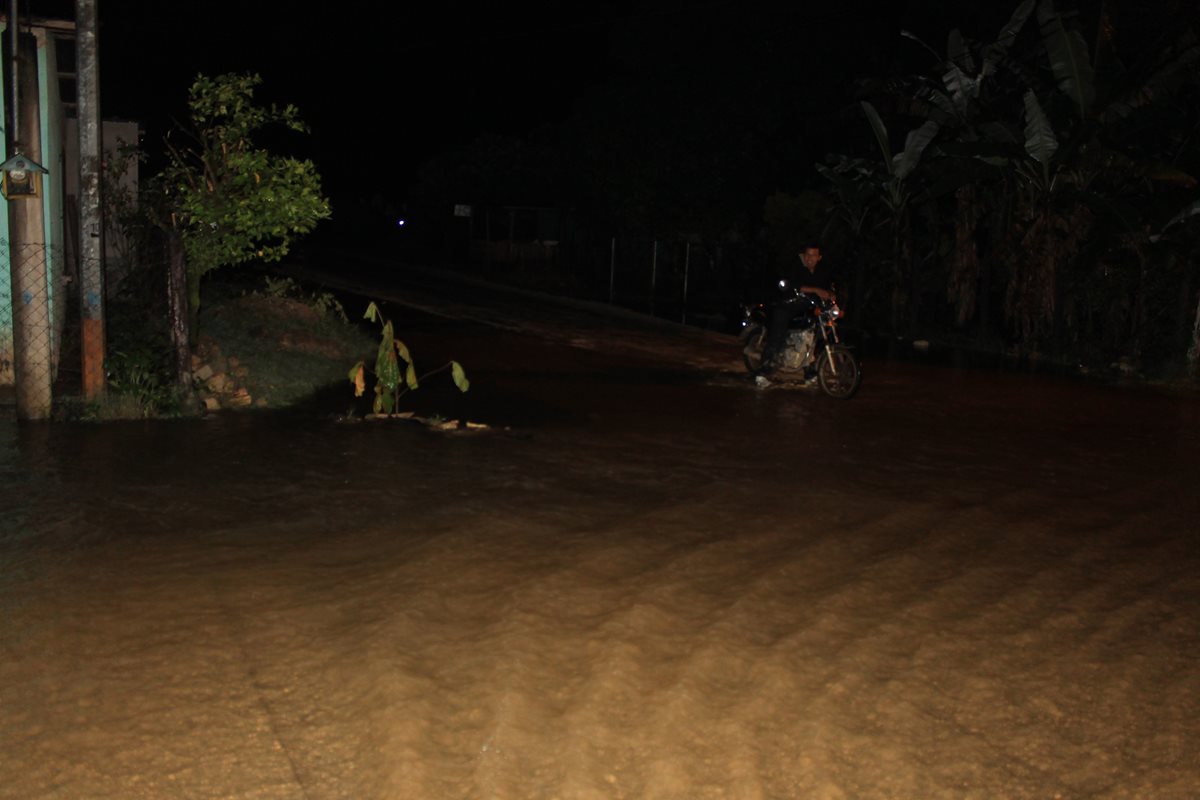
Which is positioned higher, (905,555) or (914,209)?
(914,209)

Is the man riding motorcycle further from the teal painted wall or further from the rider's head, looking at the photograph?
the teal painted wall

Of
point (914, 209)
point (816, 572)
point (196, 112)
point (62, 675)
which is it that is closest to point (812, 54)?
point (914, 209)

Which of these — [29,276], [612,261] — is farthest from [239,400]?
[612,261]

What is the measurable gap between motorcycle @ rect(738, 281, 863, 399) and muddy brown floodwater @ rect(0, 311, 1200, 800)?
2793mm

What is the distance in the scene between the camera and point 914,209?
2450 centimetres

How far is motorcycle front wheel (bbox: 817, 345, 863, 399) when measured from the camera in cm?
1404

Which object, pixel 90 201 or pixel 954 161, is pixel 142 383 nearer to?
pixel 90 201

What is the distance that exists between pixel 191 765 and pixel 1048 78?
1918 centimetres

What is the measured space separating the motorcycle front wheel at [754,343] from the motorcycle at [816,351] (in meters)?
0.07

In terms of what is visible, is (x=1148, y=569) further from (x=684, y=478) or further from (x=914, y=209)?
(x=914, y=209)

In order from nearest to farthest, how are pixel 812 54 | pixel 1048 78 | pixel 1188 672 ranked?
pixel 1188 672, pixel 1048 78, pixel 812 54

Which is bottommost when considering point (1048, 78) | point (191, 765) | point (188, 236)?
point (191, 765)

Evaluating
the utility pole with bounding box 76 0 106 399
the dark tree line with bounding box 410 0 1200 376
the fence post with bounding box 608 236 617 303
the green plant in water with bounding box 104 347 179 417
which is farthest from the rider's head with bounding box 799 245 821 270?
the fence post with bounding box 608 236 617 303

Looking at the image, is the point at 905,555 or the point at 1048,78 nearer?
the point at 905,555
